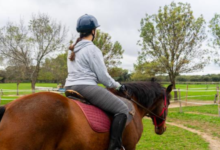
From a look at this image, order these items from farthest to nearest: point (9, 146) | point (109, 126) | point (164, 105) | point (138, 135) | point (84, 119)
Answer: point (164, 105) → point (138, 135) → point (109, 126) → point (84, 119) → point (9, 146)

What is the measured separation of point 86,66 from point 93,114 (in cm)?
60

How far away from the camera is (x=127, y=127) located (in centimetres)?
254

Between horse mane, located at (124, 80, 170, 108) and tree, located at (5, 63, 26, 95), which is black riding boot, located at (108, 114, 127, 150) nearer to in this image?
horse mane, located at (124, 80, 170, 108)

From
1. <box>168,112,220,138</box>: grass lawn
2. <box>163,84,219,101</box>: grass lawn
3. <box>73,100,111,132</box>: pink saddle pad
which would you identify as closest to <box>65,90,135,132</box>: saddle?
<box>73,100,111,132</box>: pink saddle pad

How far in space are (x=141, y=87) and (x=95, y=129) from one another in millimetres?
1464

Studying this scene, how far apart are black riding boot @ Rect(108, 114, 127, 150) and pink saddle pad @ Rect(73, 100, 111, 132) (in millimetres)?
74

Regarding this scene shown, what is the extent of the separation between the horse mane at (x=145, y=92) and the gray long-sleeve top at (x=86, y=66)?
3.18 ft

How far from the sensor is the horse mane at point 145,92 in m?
3.21

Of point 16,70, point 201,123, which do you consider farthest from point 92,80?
point 16,70

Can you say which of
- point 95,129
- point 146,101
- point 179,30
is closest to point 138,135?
point 146,101

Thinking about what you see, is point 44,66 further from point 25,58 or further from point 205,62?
point 205,62

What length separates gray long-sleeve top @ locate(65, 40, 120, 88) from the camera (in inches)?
89.7

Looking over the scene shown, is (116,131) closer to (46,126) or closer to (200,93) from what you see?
(46,126)

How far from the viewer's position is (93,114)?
215cm
